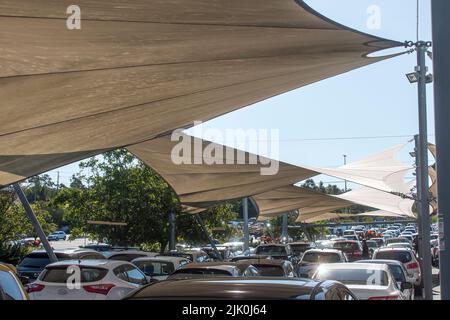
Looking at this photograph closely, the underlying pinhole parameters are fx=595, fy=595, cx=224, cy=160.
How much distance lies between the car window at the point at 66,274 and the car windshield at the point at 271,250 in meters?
12.4

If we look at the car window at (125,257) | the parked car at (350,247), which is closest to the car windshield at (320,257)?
the car window at (125,257)

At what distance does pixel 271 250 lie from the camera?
80.6 feet

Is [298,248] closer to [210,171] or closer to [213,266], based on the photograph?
[210,171]

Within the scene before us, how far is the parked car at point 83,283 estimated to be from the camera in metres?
12.3

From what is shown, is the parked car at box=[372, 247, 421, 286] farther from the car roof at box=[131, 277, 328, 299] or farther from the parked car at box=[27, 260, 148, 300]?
the car roof at box=[131, 277, 328, 299]

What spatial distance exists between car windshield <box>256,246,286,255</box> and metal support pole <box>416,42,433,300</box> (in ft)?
31.2

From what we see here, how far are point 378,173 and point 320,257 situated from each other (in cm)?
545

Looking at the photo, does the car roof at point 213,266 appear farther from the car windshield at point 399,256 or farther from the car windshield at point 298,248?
the car windshield at point 298,248

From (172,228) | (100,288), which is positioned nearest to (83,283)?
(100,288)

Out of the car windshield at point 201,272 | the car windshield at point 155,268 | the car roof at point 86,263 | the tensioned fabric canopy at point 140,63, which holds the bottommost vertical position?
the car windshield at point 155,268

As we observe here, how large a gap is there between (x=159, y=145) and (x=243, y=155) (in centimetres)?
243

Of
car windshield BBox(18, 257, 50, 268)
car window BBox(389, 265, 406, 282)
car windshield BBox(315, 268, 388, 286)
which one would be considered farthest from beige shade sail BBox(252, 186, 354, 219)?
car windshield BBox(315, 268, 388, 286)
